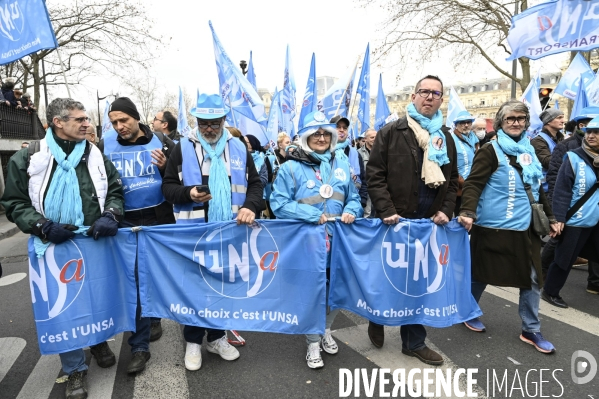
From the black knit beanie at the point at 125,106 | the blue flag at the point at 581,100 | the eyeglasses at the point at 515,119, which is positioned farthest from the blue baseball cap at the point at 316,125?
the blue flag at the point at 581,100

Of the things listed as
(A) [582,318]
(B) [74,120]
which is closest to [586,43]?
(A) [582,318]

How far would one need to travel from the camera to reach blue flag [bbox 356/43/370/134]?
8117 mm

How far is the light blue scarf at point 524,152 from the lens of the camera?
11.3ft

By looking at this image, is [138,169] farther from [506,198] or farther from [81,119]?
[506,198]

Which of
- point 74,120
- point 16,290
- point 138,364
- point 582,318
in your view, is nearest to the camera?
point 74,120

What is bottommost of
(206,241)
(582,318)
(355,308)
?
(582,318)

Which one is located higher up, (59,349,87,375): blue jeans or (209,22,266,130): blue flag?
(209,22,266,130): blue flag

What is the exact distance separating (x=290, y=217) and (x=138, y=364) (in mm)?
1656

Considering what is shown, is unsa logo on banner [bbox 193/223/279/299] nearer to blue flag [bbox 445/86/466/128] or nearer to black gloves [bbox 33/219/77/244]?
black gloves [bbox 33/219/77/244]

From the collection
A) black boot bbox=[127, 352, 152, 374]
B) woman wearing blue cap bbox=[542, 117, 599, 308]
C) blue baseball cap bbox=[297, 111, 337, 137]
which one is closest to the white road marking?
black boot bbox=[127, 352, 152, 374]

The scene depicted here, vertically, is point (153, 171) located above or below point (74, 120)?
below

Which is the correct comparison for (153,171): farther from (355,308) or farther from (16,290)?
(16,290)

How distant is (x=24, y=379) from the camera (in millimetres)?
3146

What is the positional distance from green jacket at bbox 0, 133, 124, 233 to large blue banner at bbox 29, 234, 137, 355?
7.6 inches
